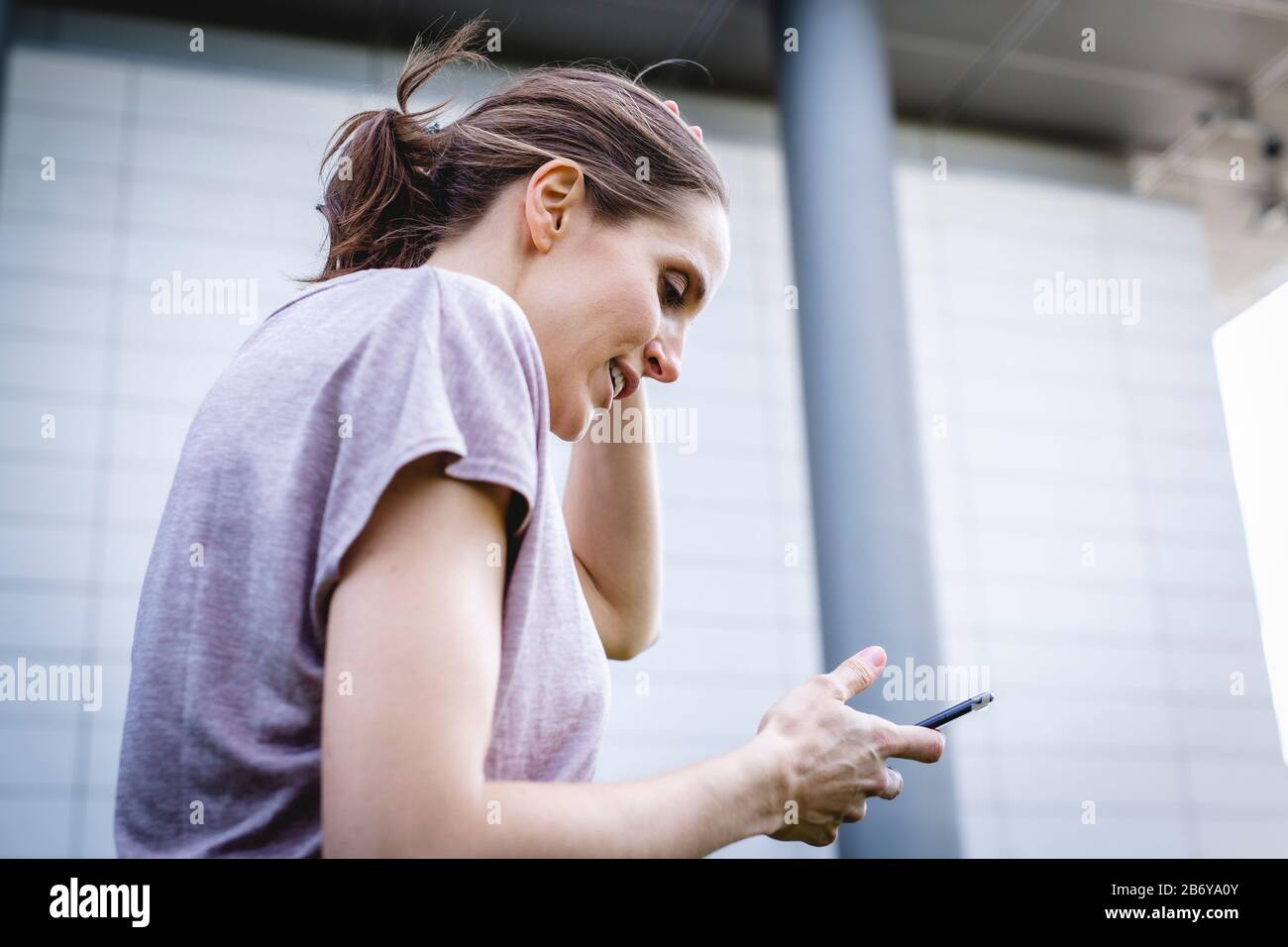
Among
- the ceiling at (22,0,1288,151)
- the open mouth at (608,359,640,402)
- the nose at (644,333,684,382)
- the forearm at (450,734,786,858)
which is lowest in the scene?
the forearm at (450,734,786,858)

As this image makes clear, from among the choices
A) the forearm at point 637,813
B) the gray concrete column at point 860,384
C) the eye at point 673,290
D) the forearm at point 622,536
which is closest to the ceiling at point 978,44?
the gray concrete column at point 860,384

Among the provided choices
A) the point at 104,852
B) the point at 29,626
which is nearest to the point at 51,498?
the point at 29,626

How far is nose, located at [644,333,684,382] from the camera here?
2.79ft

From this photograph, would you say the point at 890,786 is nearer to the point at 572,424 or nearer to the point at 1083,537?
the point at 572,424

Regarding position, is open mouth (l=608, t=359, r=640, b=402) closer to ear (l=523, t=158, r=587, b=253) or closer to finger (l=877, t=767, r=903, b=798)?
ear (l=523, t=158, r=587, b=253)

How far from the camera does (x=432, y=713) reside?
499 millimetres

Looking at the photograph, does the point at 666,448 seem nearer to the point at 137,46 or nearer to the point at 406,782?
the point at 137,46

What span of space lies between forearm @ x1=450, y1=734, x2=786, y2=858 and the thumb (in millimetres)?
77

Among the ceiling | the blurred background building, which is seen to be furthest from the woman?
the ceiling

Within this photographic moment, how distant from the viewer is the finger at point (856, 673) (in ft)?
2.32

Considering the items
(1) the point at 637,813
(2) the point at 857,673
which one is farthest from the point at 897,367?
(1) the point at 637,813

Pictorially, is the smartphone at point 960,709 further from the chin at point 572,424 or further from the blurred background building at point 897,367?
the blurred background building at point 897,367

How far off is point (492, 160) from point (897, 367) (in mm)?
2042
